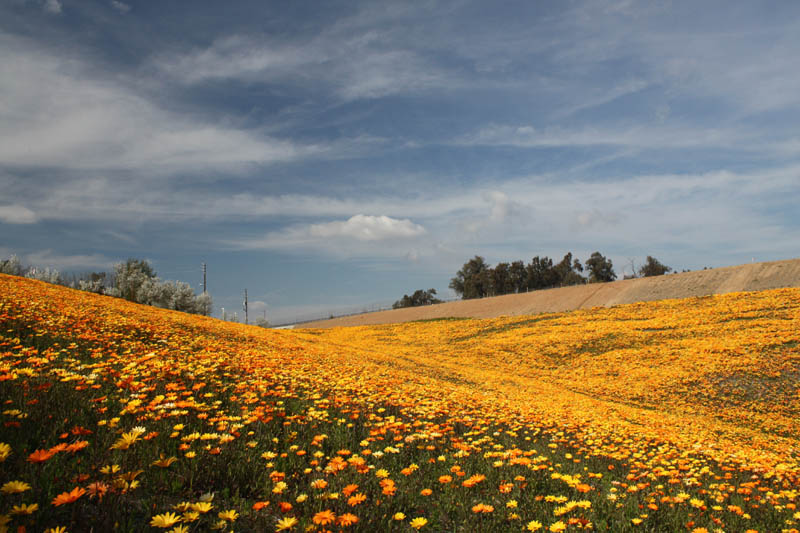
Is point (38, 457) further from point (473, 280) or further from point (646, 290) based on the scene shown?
point (473, 280)

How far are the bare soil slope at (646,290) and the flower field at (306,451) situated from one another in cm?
4038

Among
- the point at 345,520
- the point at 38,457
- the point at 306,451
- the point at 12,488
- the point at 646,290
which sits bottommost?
the point at 306,451

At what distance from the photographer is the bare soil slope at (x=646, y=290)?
48875 mm

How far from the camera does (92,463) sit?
389 centimetres

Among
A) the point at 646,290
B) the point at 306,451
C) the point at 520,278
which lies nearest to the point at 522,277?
the point at 520,278

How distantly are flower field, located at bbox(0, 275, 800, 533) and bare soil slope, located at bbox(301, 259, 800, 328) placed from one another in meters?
40.4

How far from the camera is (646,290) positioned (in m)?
57.3

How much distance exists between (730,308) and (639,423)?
1124 inches

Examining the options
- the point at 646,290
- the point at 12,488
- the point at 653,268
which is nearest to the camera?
the point at 12,488

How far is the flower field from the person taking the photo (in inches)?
142

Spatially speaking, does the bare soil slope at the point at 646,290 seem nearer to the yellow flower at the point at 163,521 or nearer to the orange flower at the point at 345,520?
the orange flower at the point at 345,520

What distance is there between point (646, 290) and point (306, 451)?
62.3 metres

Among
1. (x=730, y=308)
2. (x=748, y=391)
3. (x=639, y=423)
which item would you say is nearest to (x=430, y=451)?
(x=639, y=423)

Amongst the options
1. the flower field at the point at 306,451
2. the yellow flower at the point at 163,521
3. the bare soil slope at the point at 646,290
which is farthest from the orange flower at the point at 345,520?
the bare soil slope at the point at 646,290
